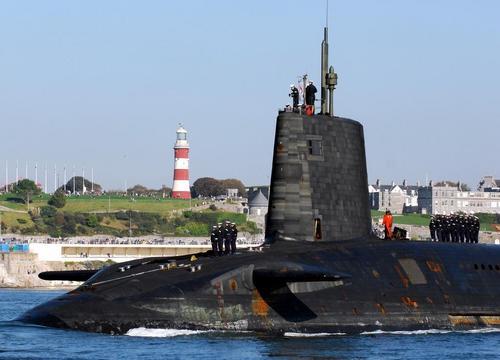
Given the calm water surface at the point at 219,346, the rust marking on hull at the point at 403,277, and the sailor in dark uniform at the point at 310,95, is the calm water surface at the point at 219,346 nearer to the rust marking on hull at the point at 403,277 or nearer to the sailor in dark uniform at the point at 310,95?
the rust marking on hull at the point at 403,277

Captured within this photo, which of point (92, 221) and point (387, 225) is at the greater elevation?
point (92, 221)

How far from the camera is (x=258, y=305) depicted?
32.9m

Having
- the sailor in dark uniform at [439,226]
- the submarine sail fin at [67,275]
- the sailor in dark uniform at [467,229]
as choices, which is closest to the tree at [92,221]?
the sailor in dark uniform at [439,226]

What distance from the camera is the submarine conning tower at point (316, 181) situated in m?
36.1

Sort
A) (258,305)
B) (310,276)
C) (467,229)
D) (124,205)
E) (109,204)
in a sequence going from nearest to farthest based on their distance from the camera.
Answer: (310,276), (258,305), (467,229), (109,204), (124,205)

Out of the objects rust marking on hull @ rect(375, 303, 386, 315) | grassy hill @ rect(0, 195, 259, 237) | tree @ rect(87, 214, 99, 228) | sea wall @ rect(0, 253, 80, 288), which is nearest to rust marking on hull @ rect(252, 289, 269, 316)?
rust marking on hull @ rect(375, 303, 386, 315)

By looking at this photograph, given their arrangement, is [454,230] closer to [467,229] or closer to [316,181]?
[467,229]

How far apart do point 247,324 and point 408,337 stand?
14.3 feet

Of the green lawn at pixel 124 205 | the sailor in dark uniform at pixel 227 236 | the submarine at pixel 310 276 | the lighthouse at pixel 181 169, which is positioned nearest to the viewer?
the submarine at pixel 310 276

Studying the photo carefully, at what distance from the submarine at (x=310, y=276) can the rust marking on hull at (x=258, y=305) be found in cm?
3

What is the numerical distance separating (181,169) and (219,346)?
118 m

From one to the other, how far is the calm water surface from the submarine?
64 centimetres

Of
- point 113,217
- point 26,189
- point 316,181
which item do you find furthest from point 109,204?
point 316,181

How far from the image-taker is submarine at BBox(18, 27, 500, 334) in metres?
32.2
